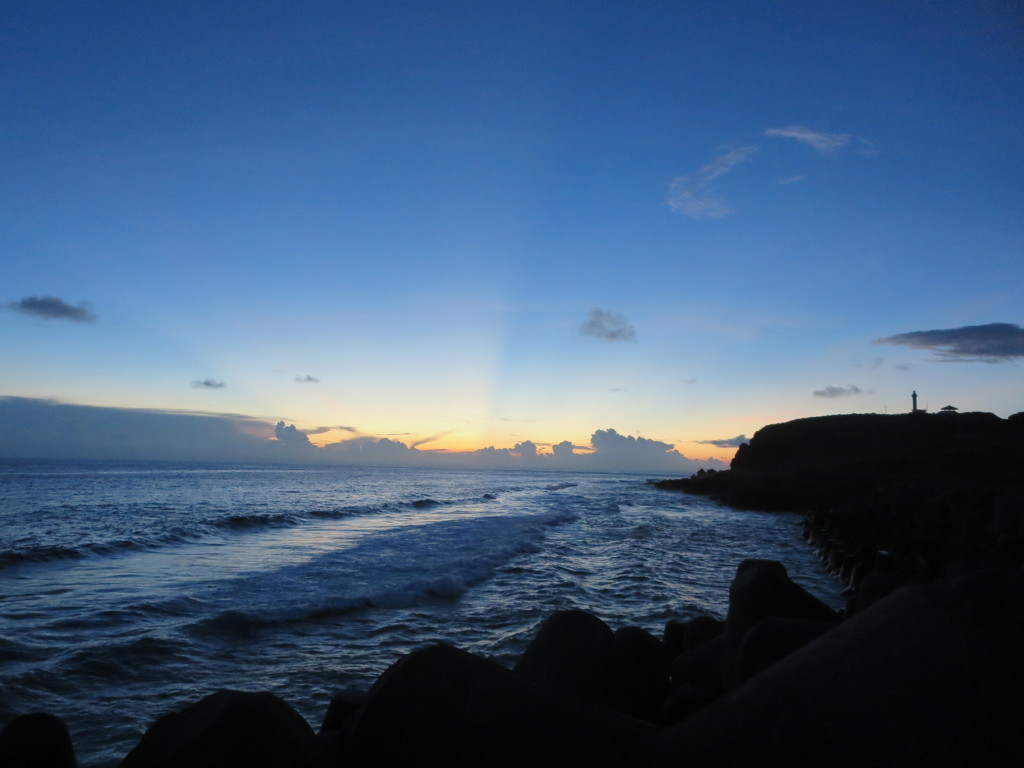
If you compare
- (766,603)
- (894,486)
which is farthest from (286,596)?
(894,486)

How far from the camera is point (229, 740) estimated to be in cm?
265

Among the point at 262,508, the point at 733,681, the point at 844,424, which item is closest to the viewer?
the point at 733,681

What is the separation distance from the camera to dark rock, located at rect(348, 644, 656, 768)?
8.76ft

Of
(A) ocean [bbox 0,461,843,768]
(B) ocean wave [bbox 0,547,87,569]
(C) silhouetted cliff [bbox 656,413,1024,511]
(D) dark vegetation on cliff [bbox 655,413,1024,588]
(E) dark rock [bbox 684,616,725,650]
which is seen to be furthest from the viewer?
(C) silhouetted cliff [bbox 656,413,1024,511]

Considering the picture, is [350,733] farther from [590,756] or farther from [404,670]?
[590,756]

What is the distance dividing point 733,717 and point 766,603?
116 inches

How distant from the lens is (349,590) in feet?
36.9

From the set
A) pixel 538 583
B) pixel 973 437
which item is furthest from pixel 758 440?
pixel 538 583

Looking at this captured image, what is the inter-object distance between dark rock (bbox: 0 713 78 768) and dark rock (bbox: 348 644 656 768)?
1.60 metres

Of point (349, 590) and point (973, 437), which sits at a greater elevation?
point (973, 437)

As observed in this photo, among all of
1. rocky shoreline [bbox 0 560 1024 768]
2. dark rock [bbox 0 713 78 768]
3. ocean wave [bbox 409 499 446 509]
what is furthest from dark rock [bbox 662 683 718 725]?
ocean wave [bbox 409 499 446 509]

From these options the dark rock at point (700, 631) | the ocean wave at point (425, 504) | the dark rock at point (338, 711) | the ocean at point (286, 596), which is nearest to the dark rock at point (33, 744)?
the dark rock at point (338, 711)

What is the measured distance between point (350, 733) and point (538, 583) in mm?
9886

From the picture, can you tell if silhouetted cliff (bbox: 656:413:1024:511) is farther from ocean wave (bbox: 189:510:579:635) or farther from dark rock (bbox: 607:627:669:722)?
dark rock (bbox: 607:627:669:722)
